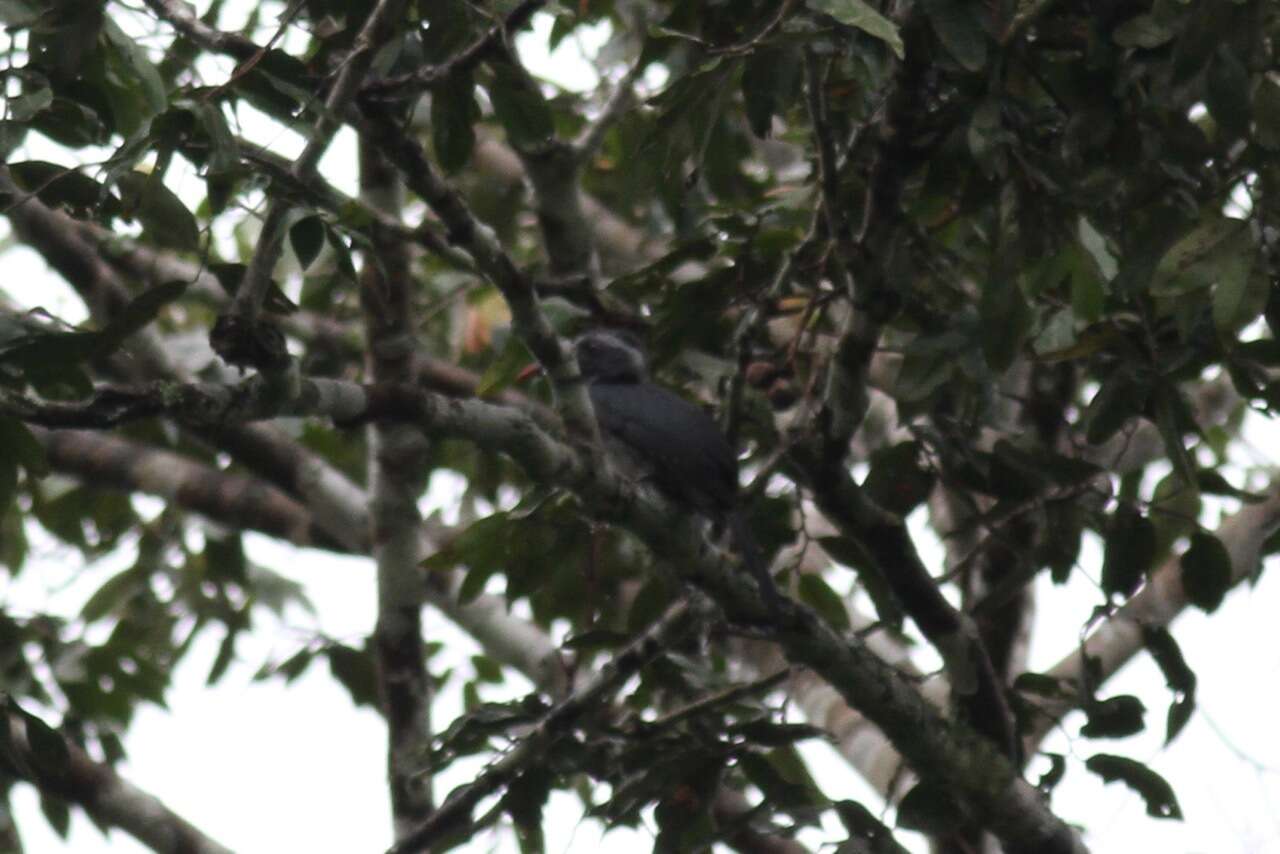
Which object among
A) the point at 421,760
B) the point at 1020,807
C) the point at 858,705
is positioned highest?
the point at 421,760

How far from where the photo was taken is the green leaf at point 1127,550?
4.45 meters

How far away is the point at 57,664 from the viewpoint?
596 cm

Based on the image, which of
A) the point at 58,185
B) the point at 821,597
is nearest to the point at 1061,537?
the point at 821,597

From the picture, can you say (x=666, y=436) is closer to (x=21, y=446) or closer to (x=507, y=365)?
(x=507, y=365)

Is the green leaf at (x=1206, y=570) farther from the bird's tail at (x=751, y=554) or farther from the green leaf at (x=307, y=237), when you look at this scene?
the green leaf at (x=307, y=237)

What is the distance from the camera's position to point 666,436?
5406 mm

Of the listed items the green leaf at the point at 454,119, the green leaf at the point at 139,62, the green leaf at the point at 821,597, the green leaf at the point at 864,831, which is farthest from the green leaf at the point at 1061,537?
the green leaf at the point at 139,62

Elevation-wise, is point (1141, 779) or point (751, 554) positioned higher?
point (751, 554)

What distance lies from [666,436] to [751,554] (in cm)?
93

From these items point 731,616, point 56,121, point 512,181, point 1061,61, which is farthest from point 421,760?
point 512,181

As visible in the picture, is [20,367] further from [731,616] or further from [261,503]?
[261,503]

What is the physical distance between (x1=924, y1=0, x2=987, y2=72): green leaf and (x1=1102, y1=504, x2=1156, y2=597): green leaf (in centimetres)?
159

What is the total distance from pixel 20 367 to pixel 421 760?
1838mm

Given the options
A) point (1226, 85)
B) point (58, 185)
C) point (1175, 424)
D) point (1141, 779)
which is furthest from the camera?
point (1141, 779)
